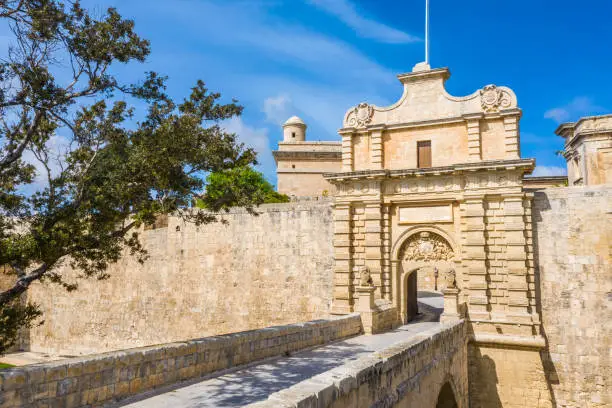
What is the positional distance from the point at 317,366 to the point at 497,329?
302 inches

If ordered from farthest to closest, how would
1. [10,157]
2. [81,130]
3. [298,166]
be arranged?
[298,166]
[81,130]
[10,157]

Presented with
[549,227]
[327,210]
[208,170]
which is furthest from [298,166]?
[208,170]

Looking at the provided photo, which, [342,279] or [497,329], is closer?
[497,329]

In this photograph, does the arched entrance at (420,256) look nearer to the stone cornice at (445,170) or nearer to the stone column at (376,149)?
the stone cornice at (445,170)

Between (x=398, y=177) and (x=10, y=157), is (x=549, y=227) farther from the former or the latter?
(x=10, y=157)

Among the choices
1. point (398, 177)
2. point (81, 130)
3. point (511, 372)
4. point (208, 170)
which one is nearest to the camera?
point (81, 130)

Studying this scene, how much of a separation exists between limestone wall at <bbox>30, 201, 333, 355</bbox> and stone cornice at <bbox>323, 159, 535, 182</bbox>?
78.2 inches

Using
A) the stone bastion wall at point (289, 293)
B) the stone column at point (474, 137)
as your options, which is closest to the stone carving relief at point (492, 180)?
the stone column at point (474, 137)

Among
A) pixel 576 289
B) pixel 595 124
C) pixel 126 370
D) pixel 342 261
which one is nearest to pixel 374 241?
pixel 342 261

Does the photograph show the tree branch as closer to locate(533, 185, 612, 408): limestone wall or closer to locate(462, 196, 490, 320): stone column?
locate(462, 196, 490, 320): stone column

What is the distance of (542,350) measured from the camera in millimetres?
14188

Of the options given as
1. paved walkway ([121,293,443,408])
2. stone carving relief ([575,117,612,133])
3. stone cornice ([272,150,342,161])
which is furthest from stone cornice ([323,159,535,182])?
stone cornice ([272,150,342,161])

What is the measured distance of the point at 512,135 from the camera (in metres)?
14.6

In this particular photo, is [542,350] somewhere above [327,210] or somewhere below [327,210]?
below
